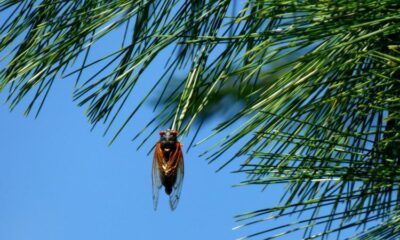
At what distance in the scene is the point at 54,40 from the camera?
1085 mm

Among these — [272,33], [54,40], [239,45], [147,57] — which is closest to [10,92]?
[54,40]

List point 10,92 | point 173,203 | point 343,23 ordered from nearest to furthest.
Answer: point 343,23, point 173,203, point 10,92

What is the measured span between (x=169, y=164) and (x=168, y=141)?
0.12ft

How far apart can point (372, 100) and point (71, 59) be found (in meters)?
0.46

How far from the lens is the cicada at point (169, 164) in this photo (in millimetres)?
936

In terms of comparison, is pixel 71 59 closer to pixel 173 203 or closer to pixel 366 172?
pixel 173 203

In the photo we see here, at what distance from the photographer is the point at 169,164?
953mm

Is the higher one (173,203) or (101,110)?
(101,110)

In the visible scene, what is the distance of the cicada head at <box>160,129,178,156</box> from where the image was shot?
3.06ft

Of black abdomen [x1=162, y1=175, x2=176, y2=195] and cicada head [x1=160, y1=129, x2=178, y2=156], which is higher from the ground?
cicada head [x1=160, y1=129, x2=178, y2=156]

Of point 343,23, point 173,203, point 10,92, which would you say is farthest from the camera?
point 10,92

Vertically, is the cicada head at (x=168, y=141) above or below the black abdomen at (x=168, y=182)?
above

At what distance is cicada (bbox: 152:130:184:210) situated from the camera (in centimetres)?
94

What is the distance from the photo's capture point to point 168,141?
931 millimetres
